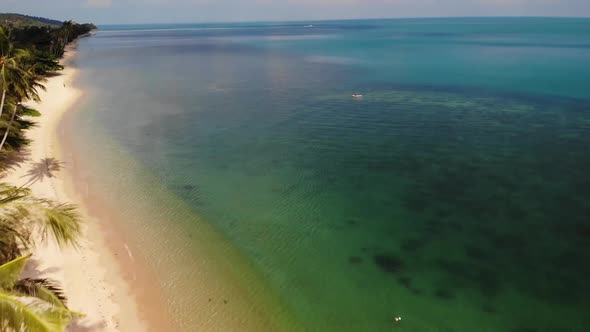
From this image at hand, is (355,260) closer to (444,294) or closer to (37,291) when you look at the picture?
(444,294)

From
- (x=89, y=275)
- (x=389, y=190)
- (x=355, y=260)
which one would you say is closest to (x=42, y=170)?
(x=89, y=275)

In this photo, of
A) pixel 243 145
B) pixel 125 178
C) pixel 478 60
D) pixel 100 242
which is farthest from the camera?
pixel 478 60

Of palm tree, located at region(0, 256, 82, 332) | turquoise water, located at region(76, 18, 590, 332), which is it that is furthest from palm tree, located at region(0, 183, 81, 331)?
turquoise water, located at region(76, 18, 590, 332)

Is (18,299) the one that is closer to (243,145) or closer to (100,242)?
(100,242)

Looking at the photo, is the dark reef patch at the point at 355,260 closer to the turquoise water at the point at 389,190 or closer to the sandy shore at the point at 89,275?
the turquoise water at the point at 389,190

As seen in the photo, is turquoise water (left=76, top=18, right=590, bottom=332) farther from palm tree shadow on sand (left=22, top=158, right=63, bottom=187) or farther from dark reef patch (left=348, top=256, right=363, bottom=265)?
palm tree shadow on sand (left=22, top=158, right=63, bottom=187)

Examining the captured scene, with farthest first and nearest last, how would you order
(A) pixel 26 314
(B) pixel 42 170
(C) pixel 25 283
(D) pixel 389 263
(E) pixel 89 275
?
(B) pixel 42 170, (D) pixel 389 263, (E) pixel 89 275, (C) pixel 25 283, (A) pixel 26 314

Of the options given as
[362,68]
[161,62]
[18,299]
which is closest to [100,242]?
[18,299]
